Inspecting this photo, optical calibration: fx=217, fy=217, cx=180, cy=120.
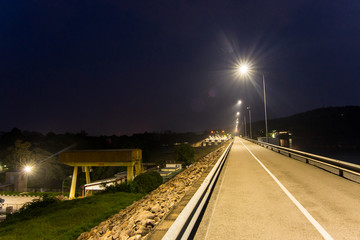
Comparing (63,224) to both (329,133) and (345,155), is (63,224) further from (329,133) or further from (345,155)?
(329,133)

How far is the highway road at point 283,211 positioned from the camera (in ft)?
14.1

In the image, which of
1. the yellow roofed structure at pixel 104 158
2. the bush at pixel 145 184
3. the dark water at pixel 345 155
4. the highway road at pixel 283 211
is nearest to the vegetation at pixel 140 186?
the bush at pixel 145 184

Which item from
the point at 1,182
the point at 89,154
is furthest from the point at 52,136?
the point at 89,154

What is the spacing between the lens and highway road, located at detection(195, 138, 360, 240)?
4.30 metres

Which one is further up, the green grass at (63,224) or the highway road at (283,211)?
the highway road at (283,211)

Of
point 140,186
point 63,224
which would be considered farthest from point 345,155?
point 63,224

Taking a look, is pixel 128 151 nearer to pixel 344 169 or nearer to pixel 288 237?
pixel 344 169

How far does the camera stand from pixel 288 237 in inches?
161

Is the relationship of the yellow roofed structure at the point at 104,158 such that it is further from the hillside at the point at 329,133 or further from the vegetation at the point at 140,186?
the hillside at the point at 329,133

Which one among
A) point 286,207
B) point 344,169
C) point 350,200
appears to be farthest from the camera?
point 344,169

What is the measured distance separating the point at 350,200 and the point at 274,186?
2.50 meters

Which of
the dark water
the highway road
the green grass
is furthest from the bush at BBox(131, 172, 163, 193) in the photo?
the dark water

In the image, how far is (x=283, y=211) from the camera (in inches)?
Result: 221

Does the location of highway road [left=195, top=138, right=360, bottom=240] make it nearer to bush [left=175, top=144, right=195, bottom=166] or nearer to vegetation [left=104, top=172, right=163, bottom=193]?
vegetation [left=104, top=172, right=163, bottom=193]
